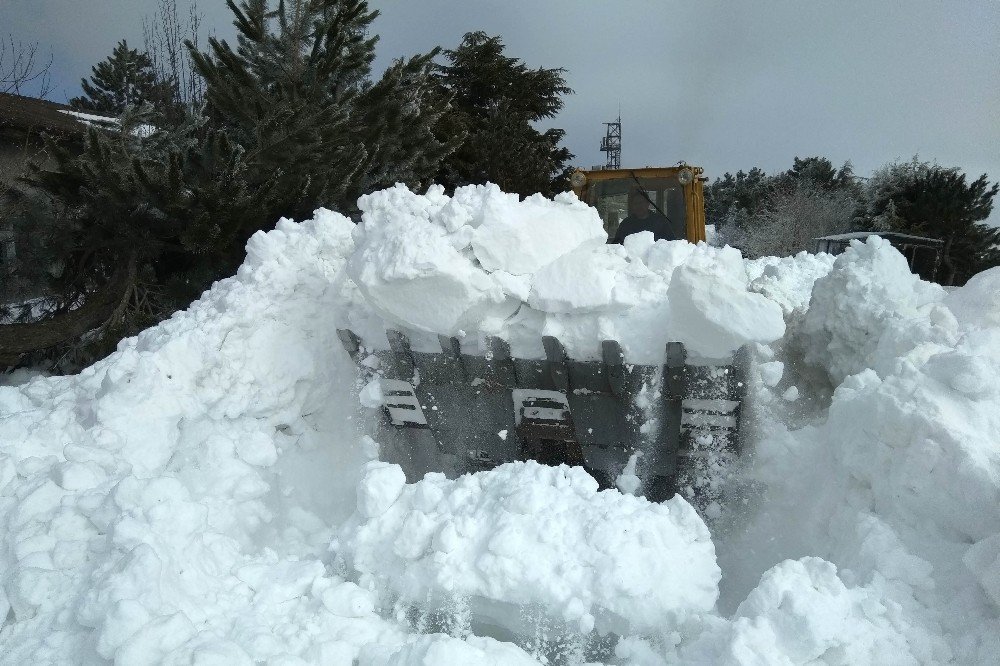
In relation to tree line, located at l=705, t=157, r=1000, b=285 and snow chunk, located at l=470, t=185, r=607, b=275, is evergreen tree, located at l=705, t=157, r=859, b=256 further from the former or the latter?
snow chunk, located at l=470, t=185, r=607, b=275

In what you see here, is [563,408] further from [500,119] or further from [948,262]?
[948,262]

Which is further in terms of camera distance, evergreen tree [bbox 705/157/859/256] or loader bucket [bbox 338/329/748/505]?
evergreen tree [bbox 705/157/859/256]

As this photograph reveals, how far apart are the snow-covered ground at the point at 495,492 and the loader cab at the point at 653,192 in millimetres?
A: 2170

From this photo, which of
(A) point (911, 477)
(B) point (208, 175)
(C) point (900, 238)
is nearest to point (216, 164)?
(B) point (208, 175)

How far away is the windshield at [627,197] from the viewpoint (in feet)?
19.8

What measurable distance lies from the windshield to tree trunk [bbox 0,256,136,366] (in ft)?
14.0

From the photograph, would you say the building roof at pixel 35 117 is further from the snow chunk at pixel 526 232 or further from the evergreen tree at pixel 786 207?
the evergreen tree at pixel 786 207

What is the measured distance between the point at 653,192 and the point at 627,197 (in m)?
0.24

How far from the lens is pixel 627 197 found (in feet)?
20.4

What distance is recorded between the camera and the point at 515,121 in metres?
16.7

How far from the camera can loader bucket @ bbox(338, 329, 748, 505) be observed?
3.20 metres

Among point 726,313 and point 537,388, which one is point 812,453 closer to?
point 726,313

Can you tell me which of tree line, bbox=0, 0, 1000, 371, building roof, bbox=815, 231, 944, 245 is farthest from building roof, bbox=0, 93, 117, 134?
building roof, bbox=815, 231, 944, 245

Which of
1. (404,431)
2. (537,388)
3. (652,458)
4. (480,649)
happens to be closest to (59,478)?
(404,431)
